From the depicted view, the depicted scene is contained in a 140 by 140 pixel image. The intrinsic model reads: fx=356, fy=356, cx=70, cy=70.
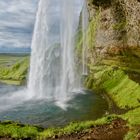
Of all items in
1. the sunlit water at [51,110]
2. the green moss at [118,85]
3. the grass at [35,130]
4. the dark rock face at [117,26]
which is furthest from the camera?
the dark rock face at [117,26]

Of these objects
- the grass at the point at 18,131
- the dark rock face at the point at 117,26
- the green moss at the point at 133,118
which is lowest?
the grass at the point at 18,131

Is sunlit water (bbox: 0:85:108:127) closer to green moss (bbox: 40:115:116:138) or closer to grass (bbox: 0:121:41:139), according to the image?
grass (bbox: 0:121:41:139)

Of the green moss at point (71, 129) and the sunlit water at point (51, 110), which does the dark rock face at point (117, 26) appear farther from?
the green moss at point (71, 129)

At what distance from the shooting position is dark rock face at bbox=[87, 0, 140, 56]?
5381 cm

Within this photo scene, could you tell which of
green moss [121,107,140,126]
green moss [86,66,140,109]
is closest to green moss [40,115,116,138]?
green moss [121,107,140,126]

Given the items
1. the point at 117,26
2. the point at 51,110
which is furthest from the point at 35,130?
the point at 117,26

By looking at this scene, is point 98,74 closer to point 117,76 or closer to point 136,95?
point 117,76

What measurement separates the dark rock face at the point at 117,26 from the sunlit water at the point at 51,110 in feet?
36.4

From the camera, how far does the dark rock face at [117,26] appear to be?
53809 millimetres

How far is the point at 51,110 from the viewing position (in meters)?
42.3

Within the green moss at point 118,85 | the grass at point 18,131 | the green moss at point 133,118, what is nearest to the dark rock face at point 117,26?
the green moss at point 118,85

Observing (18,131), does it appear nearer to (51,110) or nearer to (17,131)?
(17,131)

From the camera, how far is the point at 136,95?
42.4m

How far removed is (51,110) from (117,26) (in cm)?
2417
